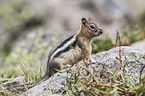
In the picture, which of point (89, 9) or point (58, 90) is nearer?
point (58, 90)

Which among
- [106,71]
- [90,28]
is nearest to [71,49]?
[90,28]

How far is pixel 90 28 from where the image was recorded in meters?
4.21

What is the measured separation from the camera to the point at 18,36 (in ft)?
33.0

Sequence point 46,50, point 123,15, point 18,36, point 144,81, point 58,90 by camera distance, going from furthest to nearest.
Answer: point 123,15 → point 18,36 → point 46,50 → point 58,90 → point 144,81

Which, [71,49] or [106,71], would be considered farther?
[71,49]

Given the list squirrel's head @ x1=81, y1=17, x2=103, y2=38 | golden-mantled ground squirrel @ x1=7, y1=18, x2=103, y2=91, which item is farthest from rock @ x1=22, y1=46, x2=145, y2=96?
squirrel's head @ x1=81, y1=17, x2=103, y2=38

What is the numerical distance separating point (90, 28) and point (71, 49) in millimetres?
550

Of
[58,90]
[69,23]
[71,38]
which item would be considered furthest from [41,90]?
[69,23]

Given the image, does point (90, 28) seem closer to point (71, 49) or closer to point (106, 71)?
point (71, 49)

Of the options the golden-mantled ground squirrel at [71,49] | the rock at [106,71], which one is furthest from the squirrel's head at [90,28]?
the rock at [106,71]

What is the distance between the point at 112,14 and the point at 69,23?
2188 mm

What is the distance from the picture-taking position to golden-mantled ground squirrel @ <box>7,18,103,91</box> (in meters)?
4.02

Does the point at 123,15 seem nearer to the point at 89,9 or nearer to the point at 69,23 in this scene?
the point at 89,9

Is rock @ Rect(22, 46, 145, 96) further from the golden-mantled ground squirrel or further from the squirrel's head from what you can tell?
the squirrel's head
